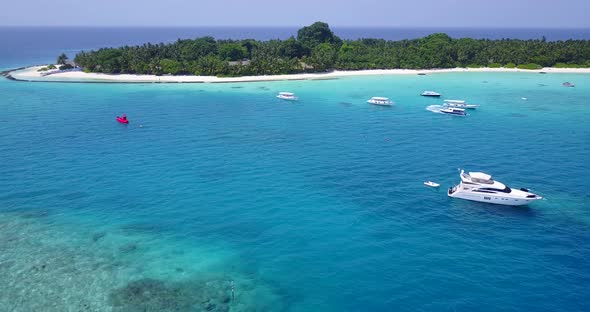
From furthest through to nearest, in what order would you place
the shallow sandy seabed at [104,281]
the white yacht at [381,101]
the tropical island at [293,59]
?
the tropical island at [293,59] < the white yacht at [381,101] < the shallow sandy seabed at [104,281]

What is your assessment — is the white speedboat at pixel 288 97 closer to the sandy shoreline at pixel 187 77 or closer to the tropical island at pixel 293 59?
the sandy shoreline at pixel 187 77

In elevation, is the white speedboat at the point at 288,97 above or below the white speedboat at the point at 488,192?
above

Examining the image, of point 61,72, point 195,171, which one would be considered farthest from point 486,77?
point 61,72

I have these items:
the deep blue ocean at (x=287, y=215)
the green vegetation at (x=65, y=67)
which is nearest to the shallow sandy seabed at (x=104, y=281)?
the deep blue ocean at (x=287, y=215)

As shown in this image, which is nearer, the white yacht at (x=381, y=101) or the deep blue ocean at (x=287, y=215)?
the deep blue ocean at (x=287, y=215)

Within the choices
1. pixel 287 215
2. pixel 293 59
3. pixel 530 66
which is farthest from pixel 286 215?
pixel 530 66

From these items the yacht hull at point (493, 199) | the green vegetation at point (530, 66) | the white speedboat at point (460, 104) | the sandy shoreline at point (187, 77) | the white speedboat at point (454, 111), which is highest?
the green vegetation at point (530, 66)

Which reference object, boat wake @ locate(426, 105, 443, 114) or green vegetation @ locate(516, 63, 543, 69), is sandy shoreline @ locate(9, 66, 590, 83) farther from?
boat wake @ locate(426, 105, 443, 114)
